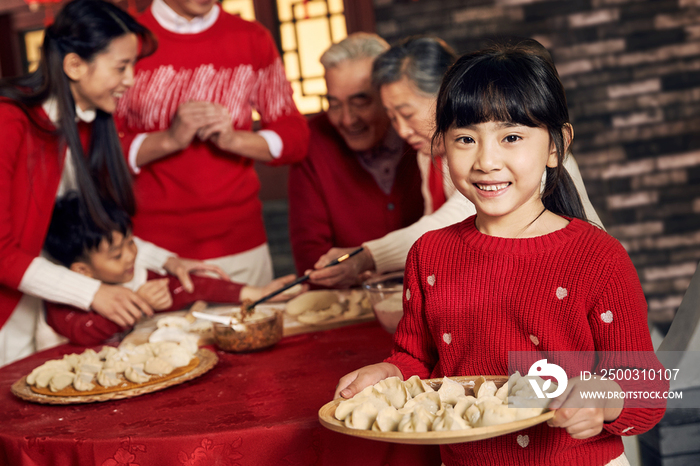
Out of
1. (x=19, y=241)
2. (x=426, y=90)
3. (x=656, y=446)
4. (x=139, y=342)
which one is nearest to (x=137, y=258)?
(x=19, y=241)

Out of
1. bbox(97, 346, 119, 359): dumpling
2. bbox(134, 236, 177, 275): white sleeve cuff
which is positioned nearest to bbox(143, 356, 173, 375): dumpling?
bbox(97, 346, 119, 359): dumpling

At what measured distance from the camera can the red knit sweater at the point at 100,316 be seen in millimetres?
1746

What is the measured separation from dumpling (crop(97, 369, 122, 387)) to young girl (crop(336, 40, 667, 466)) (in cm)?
55

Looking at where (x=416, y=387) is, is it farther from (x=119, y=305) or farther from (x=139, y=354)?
(x=119, y=305)

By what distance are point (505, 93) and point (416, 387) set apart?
47 cm

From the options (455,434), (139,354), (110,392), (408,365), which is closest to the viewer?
(455,434)

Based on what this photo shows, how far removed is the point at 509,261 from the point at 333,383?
428mm

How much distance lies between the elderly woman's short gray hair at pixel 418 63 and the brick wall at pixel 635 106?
2.00m

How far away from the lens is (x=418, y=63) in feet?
5.98

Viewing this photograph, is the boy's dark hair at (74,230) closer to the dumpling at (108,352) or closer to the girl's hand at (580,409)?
the dumpling at (108,352)

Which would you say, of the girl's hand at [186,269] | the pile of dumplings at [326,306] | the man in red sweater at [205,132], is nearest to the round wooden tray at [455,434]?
the pile of dumplings at [326,306]

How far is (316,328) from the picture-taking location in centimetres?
167

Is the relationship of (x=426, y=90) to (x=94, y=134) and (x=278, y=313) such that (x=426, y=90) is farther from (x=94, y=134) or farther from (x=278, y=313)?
(x=94, y=134)

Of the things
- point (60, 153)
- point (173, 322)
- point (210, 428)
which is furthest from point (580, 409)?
point (60, 153)
